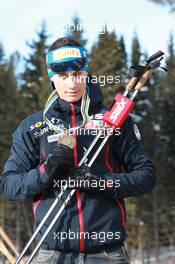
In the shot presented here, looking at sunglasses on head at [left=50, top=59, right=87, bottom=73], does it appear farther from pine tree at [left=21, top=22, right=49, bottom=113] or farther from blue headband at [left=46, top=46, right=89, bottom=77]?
pine tree at [left=21, top=22, right=49, bottom=113]

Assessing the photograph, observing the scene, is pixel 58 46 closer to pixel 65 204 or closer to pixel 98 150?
pixel 98 150

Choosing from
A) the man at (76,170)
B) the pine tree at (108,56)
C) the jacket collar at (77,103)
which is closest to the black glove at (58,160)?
the man at (76,170)

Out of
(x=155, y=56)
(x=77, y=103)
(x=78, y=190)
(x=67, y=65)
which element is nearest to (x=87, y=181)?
(x=78, y=190)

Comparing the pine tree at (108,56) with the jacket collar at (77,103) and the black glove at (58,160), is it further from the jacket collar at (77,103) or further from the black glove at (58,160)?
the black glove at (58,160)

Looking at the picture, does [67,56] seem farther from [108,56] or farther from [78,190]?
[108,56]

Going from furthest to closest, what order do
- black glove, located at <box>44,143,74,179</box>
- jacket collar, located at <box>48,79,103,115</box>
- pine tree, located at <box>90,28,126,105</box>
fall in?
pine tree, located at <box>90,28,126,105</box>
jacket collar, located at <box>48,79,103,115</box>
black glove, located at <box>44,143,74,179</box>

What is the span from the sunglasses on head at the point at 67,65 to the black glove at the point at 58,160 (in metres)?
0.44

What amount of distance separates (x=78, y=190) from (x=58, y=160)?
196 millimetres

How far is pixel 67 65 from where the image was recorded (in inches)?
125

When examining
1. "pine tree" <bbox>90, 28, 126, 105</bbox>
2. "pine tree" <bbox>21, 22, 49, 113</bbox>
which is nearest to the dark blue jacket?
"pine tree" <bbox>90, 28, 126, 105</bbox>

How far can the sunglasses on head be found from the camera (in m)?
3.17

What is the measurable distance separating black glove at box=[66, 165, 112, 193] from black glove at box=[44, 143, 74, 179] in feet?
0.20

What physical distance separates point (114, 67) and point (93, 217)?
2797cm

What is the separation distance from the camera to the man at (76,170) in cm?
291
